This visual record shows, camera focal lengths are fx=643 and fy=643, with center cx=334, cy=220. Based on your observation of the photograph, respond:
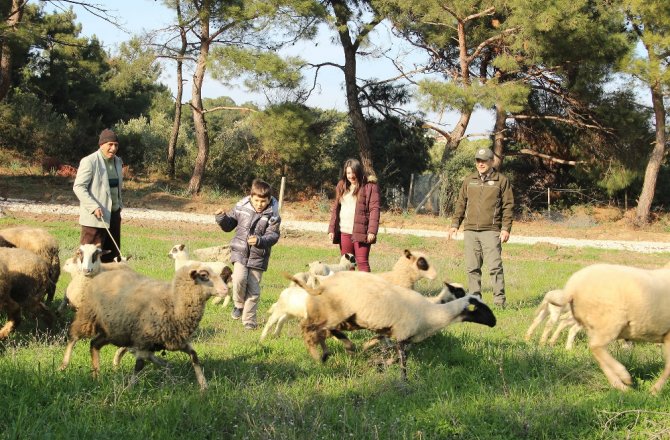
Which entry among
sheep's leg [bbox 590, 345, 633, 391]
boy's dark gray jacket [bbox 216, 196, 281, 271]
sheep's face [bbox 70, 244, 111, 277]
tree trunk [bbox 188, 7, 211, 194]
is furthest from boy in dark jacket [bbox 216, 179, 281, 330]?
tree trunk [bbox 188, 7, 211, 194]

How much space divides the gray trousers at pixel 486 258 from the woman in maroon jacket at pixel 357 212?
70.3 inches

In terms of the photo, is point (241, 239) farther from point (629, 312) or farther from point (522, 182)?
point (522, 182)

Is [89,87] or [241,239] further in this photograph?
[89,87]

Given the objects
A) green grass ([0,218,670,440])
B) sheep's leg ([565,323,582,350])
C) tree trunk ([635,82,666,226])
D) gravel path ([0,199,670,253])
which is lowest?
green grass ([0,218,670,440])

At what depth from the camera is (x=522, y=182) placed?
33.2m

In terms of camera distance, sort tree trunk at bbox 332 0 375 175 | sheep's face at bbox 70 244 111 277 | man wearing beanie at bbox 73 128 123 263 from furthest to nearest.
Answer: tree trunk at bbox 332 0 375 175 < man wearing beanie at bbox 73 128 123 263 < sheep's face at bbox 70 244 111 277

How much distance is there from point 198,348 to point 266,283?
4.95 metres

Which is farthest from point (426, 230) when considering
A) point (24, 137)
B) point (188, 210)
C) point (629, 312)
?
point (24, 137)

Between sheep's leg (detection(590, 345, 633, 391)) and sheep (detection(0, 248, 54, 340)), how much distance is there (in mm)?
5596

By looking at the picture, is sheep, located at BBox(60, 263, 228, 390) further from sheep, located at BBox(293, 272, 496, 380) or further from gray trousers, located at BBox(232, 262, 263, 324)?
gray trousers, located at BBox(232, 262, 263, 324)

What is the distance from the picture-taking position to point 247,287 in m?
8.01

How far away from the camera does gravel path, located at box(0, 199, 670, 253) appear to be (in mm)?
21469

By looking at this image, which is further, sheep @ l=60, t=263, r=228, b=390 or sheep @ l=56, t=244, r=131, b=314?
sheep @ l=56, t=244, r=131, b=314

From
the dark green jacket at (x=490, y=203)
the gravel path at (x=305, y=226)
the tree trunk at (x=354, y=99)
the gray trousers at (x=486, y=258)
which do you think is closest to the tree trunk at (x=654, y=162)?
the gravel path at (x=305, y=226)
